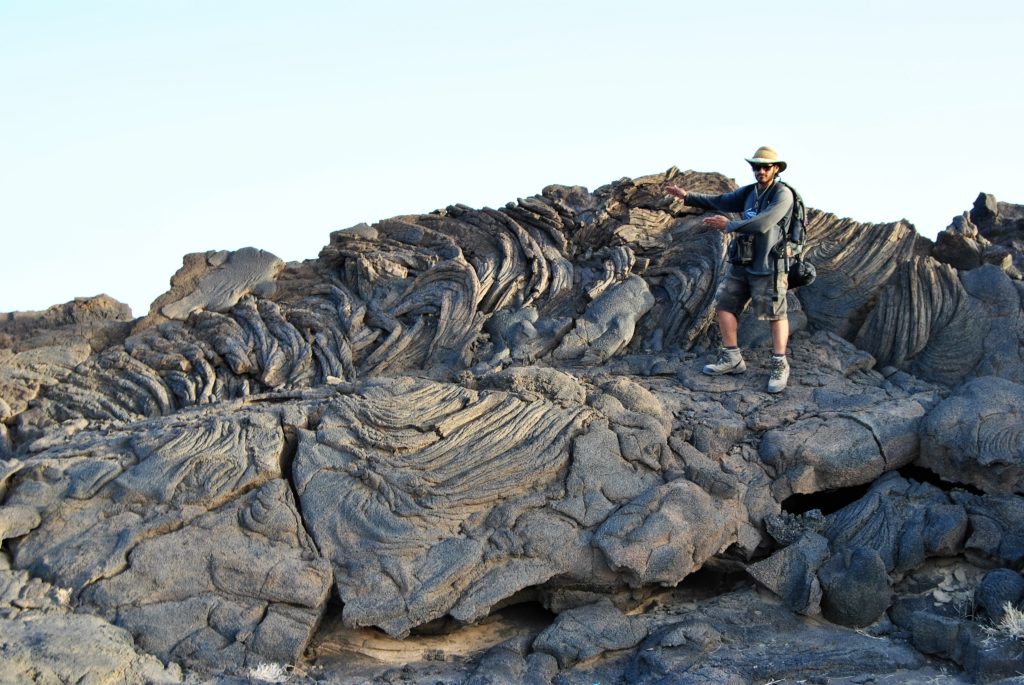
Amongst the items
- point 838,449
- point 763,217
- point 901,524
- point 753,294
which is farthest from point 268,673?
point 763,217

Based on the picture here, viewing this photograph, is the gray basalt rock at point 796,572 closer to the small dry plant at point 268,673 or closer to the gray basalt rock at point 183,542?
the gray basalt rock at point 183,542

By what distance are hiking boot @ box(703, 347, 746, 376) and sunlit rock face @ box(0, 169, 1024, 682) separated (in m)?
0.10

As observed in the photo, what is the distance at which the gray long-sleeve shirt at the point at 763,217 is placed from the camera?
771 centimetres

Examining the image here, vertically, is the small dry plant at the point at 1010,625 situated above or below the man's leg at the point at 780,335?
below

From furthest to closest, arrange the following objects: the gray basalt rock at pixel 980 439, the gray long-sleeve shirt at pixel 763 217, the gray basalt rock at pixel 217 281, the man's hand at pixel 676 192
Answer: the gray basalt rock at pixel 217 281
the man's hand at pixel 676 192
the gray long-sleeve shirt at pixel 763 217
the gray basalt rock at pixel 980 439

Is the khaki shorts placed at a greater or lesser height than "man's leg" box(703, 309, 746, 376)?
greater

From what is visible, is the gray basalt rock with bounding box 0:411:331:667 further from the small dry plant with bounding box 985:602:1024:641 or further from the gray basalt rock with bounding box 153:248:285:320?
the small dry plant with bounding box 985:602:1024:641

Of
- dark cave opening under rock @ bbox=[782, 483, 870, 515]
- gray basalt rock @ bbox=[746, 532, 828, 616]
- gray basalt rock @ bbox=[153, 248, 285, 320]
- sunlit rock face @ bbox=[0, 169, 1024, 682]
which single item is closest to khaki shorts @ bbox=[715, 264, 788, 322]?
sunlit rock face @ bbox=[0, 169, 1024, 682]

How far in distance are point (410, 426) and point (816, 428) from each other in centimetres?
258

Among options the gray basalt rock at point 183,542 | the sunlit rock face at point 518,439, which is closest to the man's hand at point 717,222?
the sunlit rock face at point 518,439

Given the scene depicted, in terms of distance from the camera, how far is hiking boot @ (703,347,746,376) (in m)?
8.04

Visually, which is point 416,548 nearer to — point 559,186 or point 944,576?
point 944,576

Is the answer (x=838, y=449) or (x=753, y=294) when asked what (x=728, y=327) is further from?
(x=838, y=449)

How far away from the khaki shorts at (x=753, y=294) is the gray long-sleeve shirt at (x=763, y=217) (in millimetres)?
72
